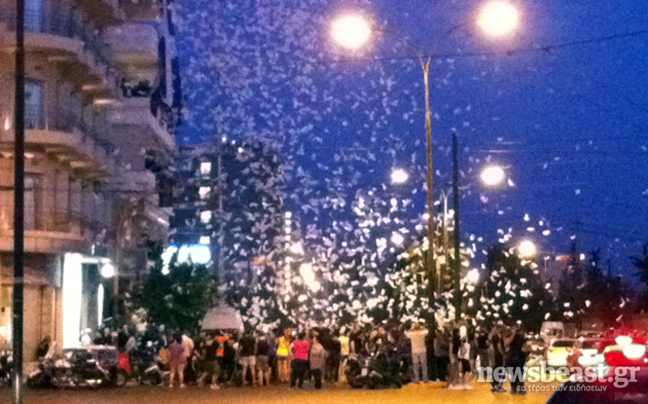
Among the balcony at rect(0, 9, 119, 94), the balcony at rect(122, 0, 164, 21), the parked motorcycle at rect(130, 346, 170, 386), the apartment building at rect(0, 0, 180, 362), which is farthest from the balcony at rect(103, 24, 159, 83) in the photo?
the parked motorcycle at rect(130, 346, 170, 386)

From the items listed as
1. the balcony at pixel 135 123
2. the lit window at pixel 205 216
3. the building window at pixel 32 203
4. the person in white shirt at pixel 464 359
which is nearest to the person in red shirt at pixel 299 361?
the person in white shirt at pixel 464 359

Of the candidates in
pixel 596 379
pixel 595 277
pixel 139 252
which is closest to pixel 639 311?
pixel 595 277

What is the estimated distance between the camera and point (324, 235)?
82.4 metres

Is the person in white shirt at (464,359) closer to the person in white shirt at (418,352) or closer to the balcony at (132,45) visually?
the person in white shirt at (418,352)

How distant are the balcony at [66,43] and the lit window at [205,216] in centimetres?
7834

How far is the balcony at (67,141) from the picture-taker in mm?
40469

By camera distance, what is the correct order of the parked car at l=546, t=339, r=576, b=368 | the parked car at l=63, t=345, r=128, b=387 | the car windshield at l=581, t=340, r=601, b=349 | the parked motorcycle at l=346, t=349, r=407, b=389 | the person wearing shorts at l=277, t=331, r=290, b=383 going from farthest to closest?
the parked car at l=546, t=339, r=576, b=368, the car windshield at l=581, t=340, r=601, b=349, the person wearing shorts at l=277, t=331, r=290, b=383, the parked car at l=63, t=345, r=128, b=387, the parked motorcycle at l=346, t=349, r=407, b=389

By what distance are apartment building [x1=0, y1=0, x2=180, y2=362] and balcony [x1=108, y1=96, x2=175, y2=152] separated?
0.05 metres

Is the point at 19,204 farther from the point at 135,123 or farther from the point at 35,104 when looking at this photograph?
the point at 135,123

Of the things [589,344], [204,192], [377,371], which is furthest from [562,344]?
[204,192]

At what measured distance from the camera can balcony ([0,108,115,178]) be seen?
40.5 m

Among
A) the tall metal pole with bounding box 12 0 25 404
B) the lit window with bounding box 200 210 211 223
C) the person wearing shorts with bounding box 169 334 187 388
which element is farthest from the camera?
the lit window with bounding box 200 210 211 223

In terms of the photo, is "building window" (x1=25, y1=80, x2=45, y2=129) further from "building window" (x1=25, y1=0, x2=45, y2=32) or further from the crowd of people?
the crowd of people

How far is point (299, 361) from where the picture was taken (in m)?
31.5
